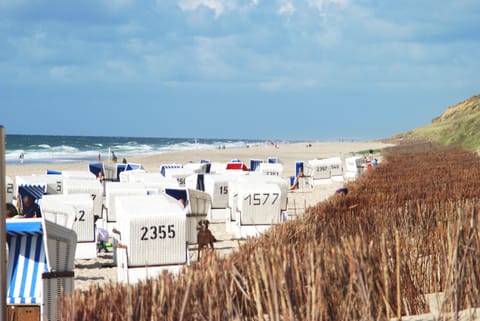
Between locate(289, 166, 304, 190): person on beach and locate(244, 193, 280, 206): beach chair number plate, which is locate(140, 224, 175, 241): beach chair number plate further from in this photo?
locate(289, 166, 304, 190): person on beach

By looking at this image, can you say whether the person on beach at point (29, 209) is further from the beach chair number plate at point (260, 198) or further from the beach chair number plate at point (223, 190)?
the beach chair number plate at point (223, 190)

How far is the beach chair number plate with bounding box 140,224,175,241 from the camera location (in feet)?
35.7

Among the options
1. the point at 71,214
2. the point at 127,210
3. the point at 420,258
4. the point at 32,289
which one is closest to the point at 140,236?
the point at 127,210

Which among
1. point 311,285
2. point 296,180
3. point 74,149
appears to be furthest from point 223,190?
point 74,149

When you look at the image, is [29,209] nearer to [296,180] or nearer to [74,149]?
[296,180]

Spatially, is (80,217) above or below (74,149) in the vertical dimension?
below

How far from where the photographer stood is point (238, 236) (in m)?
16.3

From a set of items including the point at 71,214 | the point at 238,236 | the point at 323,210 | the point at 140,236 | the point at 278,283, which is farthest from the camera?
the point at 238,236

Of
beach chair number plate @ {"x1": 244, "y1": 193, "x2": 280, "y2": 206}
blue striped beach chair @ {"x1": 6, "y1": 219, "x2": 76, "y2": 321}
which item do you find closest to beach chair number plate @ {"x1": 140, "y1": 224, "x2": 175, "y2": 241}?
blue striped beach chair @ {"x1": 6, "y1": 219, "x2": 76, "y2": 321}

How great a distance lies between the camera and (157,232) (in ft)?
36.0

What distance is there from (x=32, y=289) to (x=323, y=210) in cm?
529

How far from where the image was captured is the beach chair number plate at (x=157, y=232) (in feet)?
35.7

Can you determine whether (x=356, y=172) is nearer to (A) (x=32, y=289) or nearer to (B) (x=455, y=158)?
(B) (x=455, y=158)

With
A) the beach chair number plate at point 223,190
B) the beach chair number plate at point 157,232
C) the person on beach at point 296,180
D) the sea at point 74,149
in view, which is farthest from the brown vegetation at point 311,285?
the sea at point 74,149
